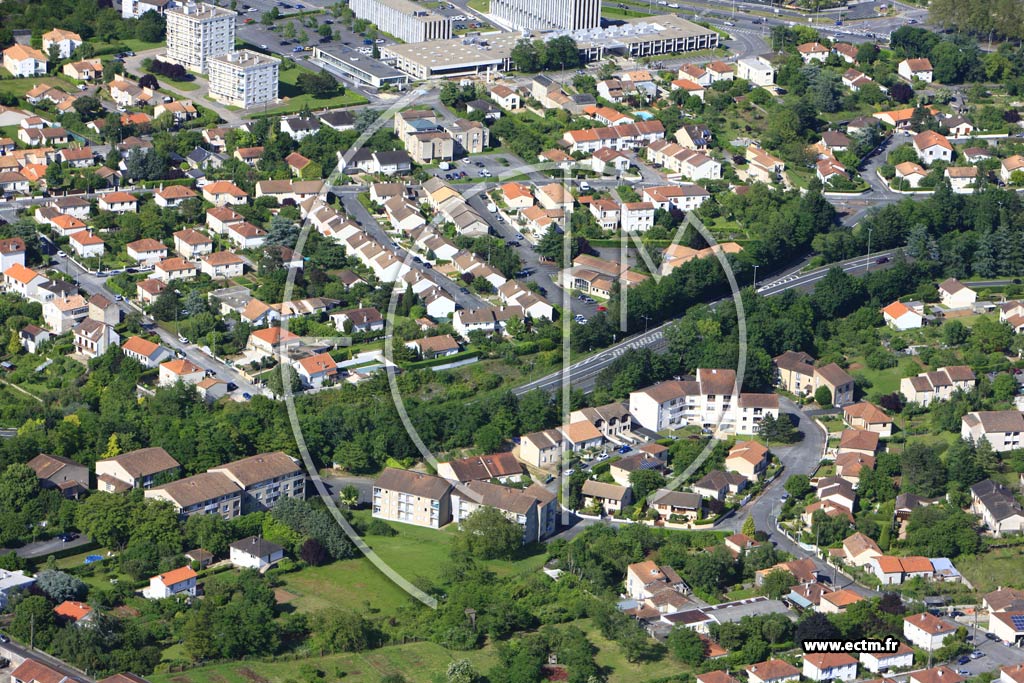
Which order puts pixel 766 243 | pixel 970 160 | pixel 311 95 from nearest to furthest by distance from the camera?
pixel 766 243, pixel 970 160, pixel 311 95

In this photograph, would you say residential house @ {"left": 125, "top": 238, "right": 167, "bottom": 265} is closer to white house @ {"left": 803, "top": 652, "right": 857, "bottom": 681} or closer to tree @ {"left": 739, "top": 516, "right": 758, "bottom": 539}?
tree @ {"left": 739, "top": 516, "right": 758, "bottom": 539}

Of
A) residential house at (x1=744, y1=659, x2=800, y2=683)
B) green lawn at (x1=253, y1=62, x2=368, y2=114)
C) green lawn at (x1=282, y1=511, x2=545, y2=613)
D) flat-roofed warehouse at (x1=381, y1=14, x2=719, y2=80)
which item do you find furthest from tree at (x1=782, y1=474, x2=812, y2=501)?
flat-roofed warehouse at (x1=381, y1=14, x2=719, y2=80)

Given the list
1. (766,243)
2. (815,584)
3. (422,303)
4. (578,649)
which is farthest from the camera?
(766,243)

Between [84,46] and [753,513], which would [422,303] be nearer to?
[753,513]

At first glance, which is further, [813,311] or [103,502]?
[813,311]

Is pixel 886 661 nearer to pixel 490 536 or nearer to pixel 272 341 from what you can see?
pixel 490 536

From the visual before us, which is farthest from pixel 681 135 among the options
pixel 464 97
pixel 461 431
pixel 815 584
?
pixel 815 584
